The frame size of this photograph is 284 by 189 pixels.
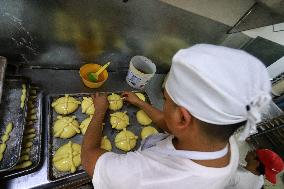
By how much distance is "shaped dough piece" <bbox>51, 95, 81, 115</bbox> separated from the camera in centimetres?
158

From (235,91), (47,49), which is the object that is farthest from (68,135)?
(235,91)

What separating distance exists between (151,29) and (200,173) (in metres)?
1.18

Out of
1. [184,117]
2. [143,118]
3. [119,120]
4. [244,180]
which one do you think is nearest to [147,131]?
[143,118]

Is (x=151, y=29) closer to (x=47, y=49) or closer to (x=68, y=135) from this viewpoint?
(x=47, y=49)

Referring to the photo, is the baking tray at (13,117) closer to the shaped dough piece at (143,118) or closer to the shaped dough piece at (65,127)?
the shaped dough piece at (65,127)

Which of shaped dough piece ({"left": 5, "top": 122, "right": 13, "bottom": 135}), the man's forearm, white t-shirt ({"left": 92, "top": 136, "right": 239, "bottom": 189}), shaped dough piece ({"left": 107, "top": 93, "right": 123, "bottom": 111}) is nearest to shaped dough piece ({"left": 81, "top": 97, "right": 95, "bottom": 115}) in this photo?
shaped dough piece ({"left": 107, "top": 93, "right": 123, "bottom": 111})

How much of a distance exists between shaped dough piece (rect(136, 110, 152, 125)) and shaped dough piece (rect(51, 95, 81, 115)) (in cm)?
46

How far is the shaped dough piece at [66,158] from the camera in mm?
1401

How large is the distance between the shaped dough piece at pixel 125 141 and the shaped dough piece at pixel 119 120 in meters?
0.04

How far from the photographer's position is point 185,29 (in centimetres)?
190

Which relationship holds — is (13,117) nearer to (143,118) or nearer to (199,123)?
(143,118)

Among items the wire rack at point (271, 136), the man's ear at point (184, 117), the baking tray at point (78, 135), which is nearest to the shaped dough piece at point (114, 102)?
the baking tray at point (78, 135)

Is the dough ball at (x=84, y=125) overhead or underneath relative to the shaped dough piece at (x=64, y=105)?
underneath

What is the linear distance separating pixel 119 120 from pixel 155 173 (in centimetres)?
72
